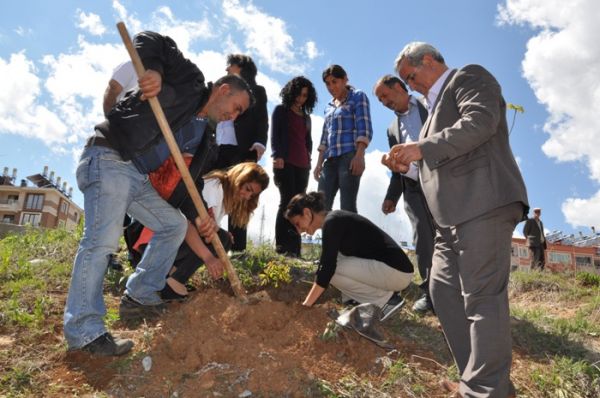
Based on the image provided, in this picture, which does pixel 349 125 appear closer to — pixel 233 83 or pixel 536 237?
pixel 233 83

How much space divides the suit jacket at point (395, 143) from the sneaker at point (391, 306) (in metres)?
1.02

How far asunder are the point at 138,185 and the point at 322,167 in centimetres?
258

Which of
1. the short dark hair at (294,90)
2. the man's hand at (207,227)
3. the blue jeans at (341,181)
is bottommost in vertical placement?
the man's hand at (207,227)

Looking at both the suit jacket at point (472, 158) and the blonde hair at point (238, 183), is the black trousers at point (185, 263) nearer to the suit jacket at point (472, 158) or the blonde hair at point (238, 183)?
the blonde hair at point (238, 183)

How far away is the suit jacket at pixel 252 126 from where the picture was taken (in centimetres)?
484

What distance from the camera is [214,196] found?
3.73 m

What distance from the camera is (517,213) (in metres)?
2.23

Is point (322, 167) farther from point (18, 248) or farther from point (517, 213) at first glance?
point (18, 248)

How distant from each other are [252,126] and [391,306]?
2.38 m

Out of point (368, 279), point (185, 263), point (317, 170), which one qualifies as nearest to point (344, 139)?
point (317, 170)

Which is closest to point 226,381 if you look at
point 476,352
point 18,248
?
point 476,352

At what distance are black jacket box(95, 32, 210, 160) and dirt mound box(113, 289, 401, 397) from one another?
1.11 meters

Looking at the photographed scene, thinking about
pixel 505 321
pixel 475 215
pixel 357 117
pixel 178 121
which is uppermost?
pixel 357 117

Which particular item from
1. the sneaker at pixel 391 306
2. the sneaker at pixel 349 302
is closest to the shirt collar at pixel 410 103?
the sneaker at pixel 391 306
